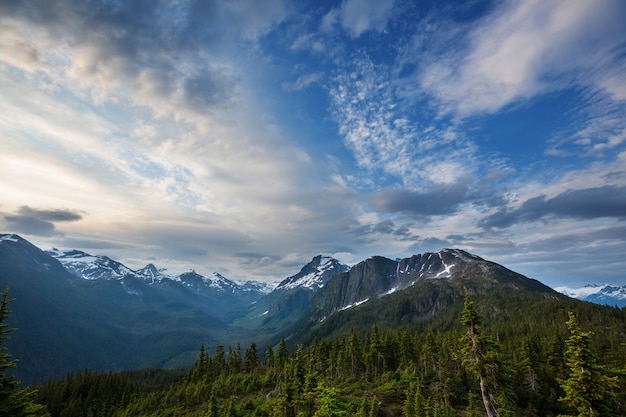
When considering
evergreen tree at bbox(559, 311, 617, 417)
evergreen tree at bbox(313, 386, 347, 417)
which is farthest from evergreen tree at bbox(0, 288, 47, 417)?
evergreen tree at bbox(559, 311, 617, 417)

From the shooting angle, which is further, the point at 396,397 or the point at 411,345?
the point at 411,345

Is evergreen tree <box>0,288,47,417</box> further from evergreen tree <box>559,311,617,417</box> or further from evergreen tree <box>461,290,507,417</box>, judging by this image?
evergreen tree <box>559,311,617,417</box>

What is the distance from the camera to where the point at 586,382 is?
2367 cm

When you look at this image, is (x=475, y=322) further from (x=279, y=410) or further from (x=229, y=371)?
(x=229, y=371)

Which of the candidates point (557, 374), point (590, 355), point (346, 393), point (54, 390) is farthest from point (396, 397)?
point (54, 390)

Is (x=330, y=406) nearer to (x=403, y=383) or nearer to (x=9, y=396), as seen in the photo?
(x=9, y=396)

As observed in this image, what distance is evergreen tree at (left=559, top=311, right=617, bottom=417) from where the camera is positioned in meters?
23.2

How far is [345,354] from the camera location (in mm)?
100812

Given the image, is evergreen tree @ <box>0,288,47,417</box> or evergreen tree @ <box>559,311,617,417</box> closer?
evergreen tree @ <box>0,288,47,417</box>

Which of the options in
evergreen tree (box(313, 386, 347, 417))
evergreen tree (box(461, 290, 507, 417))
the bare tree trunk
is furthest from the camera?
evergreen tree (box(313, 386, 347, 417))

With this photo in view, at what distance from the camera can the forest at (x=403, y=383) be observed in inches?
1018

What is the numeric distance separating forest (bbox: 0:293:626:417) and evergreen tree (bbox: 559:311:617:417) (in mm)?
66

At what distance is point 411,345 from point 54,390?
14076cm

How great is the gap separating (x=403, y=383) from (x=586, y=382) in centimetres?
5975
